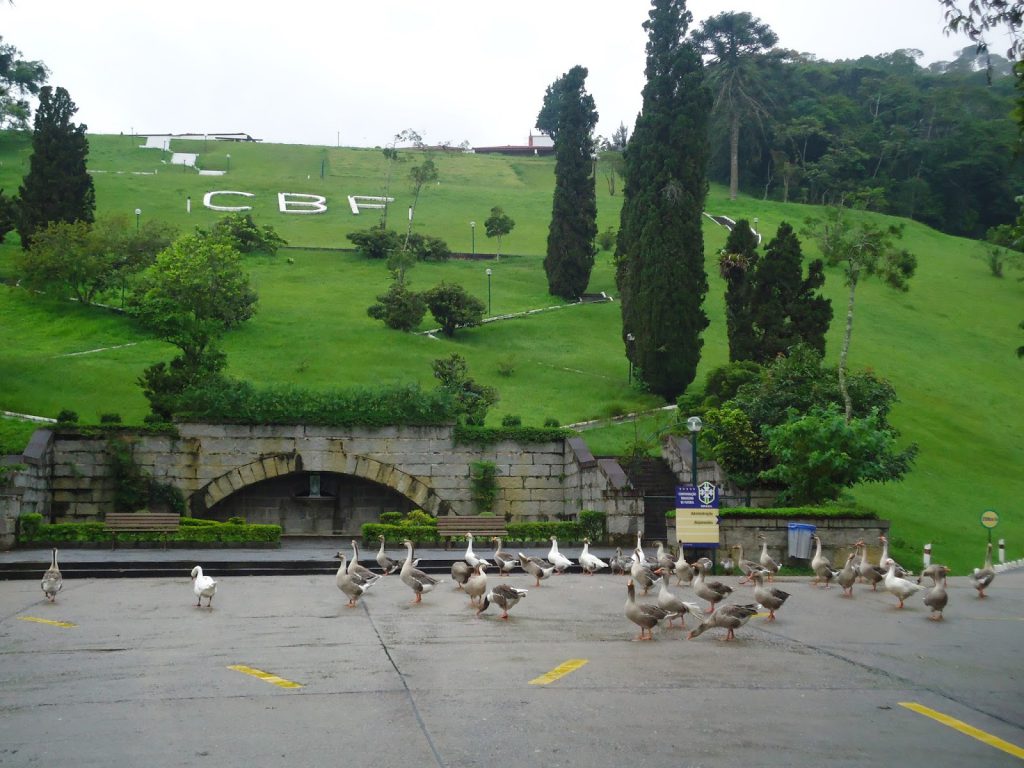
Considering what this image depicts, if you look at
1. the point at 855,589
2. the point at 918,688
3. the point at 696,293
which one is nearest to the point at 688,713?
the point at 918,688

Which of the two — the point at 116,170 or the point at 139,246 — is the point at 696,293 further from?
the point at 116,170

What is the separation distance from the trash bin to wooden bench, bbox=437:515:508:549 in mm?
7632

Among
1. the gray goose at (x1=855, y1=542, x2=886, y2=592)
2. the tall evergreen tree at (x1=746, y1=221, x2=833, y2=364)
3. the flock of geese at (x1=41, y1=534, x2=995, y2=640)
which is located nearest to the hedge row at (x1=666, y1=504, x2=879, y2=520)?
the flock of geese at (x1=41, y1=534, x2=995, y2=640)

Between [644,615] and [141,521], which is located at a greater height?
[644,615]

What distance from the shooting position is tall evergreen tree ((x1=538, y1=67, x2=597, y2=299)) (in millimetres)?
57250

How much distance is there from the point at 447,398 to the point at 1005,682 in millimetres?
24009

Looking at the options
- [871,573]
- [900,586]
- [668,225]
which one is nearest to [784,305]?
[668,225]

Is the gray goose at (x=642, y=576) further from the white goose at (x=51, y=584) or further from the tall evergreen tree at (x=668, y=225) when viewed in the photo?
the tall evergreen tree at (x=668, y=225)

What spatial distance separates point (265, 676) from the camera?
11484 millimetres

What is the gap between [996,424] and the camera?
48938mm

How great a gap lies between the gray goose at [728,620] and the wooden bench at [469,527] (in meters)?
14.6

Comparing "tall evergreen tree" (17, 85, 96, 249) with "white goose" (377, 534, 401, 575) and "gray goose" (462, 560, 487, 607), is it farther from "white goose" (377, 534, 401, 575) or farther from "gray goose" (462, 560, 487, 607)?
"gray goose" (462, 560, 487, 607)

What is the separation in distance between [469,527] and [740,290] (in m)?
20.2

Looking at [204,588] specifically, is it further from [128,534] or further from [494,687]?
[128,534]
